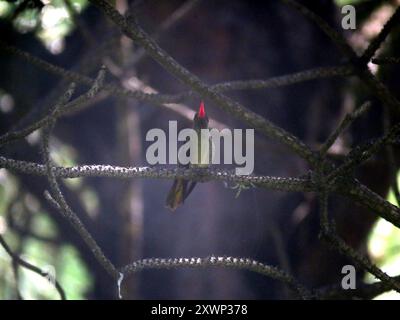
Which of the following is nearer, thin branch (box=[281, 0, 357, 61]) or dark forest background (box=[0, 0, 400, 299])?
thin branch (box=[281, 0, 357, 61])

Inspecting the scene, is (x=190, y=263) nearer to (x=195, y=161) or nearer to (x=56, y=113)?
(x=56, y=113)

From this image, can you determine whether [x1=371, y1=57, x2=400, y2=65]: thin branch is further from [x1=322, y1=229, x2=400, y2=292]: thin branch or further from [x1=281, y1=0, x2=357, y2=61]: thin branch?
[x1=322, y1=229, x2=400, y2=292]: thin branch

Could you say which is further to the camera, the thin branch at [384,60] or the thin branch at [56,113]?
the thin branch at [384,60]

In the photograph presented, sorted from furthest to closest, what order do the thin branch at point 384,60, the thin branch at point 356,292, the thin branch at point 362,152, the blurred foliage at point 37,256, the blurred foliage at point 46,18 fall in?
1. the blurred foliage at point 37,256
2. the blurred foliage at point 46,18
3. the thin branch at point 356,292
4. the thin branch at point 384,60
5. the thin branch at point 362,152

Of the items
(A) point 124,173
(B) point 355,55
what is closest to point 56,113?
(A) point 124,173

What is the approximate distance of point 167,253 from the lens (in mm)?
4402

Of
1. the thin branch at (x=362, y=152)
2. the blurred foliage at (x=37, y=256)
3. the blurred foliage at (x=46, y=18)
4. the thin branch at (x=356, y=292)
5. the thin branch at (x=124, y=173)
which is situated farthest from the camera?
the blurred foliage at (x=37, y=256)

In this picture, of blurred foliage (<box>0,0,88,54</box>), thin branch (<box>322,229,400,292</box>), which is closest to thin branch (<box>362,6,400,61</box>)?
thin branch (<box>322,229,400,292</box>)

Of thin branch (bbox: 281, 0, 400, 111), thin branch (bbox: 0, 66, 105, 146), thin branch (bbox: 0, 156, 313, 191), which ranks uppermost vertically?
thin branch (bbox: 281, 0, 400, 111)

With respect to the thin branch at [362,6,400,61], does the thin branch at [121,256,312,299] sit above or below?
below

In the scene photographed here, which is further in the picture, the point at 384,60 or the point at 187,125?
the point at 187,125

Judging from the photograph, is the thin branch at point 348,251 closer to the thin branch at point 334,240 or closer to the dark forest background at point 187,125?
the thin branch at point 334,240

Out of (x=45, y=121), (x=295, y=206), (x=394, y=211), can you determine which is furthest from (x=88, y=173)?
(x=295, y=206)

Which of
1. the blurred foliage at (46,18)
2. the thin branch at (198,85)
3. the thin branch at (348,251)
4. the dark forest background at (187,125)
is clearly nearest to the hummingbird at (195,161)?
the dark forest background at (187,125)
